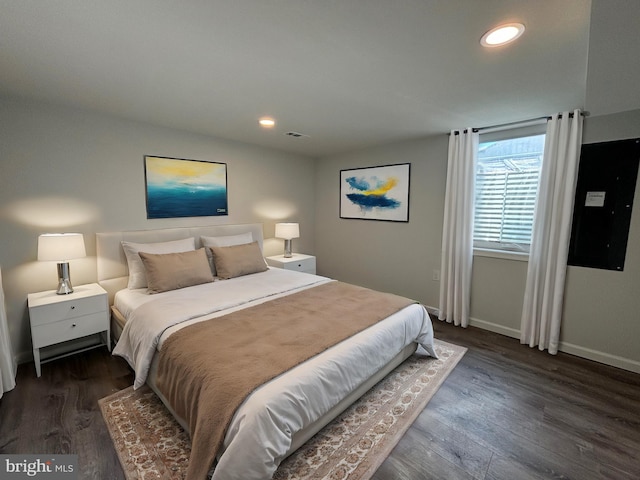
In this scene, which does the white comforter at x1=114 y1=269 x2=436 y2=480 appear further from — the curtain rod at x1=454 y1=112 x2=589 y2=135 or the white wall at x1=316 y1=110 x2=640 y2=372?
the curtain rod at x1=454 y1=112 x2=589 y2=135

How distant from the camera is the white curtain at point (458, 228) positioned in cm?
317

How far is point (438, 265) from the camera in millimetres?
3598

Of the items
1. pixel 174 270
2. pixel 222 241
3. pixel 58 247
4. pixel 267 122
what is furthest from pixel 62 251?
pixel 267 122

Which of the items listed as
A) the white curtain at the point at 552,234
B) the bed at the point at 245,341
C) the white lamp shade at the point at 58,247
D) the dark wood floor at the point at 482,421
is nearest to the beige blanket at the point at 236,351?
the bed at the point at 245,341

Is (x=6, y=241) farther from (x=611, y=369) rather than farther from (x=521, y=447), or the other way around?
(x=611, y=369)

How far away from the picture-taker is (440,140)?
345 cm

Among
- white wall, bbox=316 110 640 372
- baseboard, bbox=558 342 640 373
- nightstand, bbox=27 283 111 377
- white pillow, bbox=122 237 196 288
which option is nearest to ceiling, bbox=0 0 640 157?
white wall, bbox=316 110 640 372

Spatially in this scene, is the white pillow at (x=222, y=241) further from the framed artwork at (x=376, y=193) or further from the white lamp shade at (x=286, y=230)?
the framed artwork at (x=376, y=193)

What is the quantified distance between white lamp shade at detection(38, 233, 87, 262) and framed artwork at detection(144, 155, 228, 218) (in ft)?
2.71

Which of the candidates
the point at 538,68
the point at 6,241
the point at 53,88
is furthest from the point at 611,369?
the point at 6,241

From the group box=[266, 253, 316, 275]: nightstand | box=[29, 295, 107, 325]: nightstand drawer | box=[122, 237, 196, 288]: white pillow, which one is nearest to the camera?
box=[29, 295, 107, 325]: nightstand drawer

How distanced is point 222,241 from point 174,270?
803 mm

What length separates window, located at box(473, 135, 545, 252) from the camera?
116 inches

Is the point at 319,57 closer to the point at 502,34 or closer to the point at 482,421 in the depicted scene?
the point at 502,34
